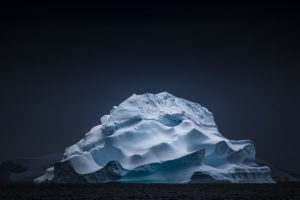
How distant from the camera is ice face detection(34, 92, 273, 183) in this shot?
30.4 m

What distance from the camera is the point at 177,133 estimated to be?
34312mm

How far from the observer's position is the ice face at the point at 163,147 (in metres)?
30.4

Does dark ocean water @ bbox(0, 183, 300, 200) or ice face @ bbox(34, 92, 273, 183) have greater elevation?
ice face @ bbox(34, 92, 273, 183)

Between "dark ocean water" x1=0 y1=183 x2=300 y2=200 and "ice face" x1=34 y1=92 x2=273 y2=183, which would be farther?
"ice face" x1=34 y1=92 x2=273 y2=183

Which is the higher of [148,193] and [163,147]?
[163,147]

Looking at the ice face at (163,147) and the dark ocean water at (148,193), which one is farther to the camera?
the ice face at (163,147)

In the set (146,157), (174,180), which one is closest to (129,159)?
(146,157)

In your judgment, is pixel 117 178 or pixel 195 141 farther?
pixel 195 141

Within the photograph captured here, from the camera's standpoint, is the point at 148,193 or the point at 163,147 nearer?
the point at 148,193

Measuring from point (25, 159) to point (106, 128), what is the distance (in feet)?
61.0

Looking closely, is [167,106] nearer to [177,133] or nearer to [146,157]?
[177,133]

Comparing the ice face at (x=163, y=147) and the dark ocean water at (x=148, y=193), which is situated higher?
the ice face at (x=163, y=147)

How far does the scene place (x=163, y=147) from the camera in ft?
104

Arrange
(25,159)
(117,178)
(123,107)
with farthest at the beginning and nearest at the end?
Answer: (25,159) → (123,107) → (117,178)
